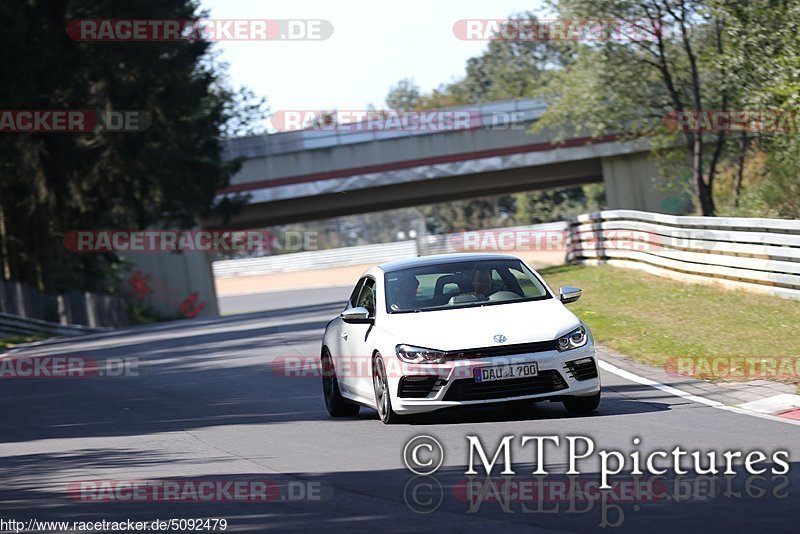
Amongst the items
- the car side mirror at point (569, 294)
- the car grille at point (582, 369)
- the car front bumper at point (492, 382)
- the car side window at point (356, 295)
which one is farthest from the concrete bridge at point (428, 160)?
the car front bumper at point (492, 382)

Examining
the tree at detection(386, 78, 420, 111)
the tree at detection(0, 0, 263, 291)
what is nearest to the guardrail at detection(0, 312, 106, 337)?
the tree at detection(0, 0, 263, 291)

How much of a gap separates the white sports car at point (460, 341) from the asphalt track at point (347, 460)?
273 millimetres

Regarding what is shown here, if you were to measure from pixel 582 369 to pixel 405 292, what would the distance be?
2022 millimetres

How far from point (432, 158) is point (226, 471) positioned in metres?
46.8

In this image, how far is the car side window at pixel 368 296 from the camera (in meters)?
12.4

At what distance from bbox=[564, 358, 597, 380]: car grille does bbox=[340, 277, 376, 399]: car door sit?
1883mm

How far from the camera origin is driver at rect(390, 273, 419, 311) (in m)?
12.0

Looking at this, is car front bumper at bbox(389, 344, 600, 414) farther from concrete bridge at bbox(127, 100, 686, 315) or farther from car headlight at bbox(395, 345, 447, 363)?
concrete bridge at bbox(127, 100, 686, 315)


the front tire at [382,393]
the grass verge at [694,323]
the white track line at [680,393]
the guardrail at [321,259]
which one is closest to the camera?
the white track line at [680,393]

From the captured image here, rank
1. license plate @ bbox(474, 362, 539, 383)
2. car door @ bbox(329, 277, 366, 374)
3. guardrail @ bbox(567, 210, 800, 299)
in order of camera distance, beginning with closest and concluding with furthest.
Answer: license plate @ bbox(474, 362, 539, 383) → car door @ bbox(329, 277, 366, 374) → guardrail @ bbox(567, 210, 800, 299)

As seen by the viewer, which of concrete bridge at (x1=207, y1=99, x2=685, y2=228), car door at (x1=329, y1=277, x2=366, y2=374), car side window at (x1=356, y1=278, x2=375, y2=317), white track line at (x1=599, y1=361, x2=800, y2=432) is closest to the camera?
white track line at (x1=599, y1=361, x2=800, y2=432)

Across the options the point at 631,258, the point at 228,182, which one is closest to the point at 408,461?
the point at 631,258

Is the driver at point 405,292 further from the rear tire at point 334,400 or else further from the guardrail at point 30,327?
the guardrail at point 30,327

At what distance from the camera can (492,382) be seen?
35.5ft
